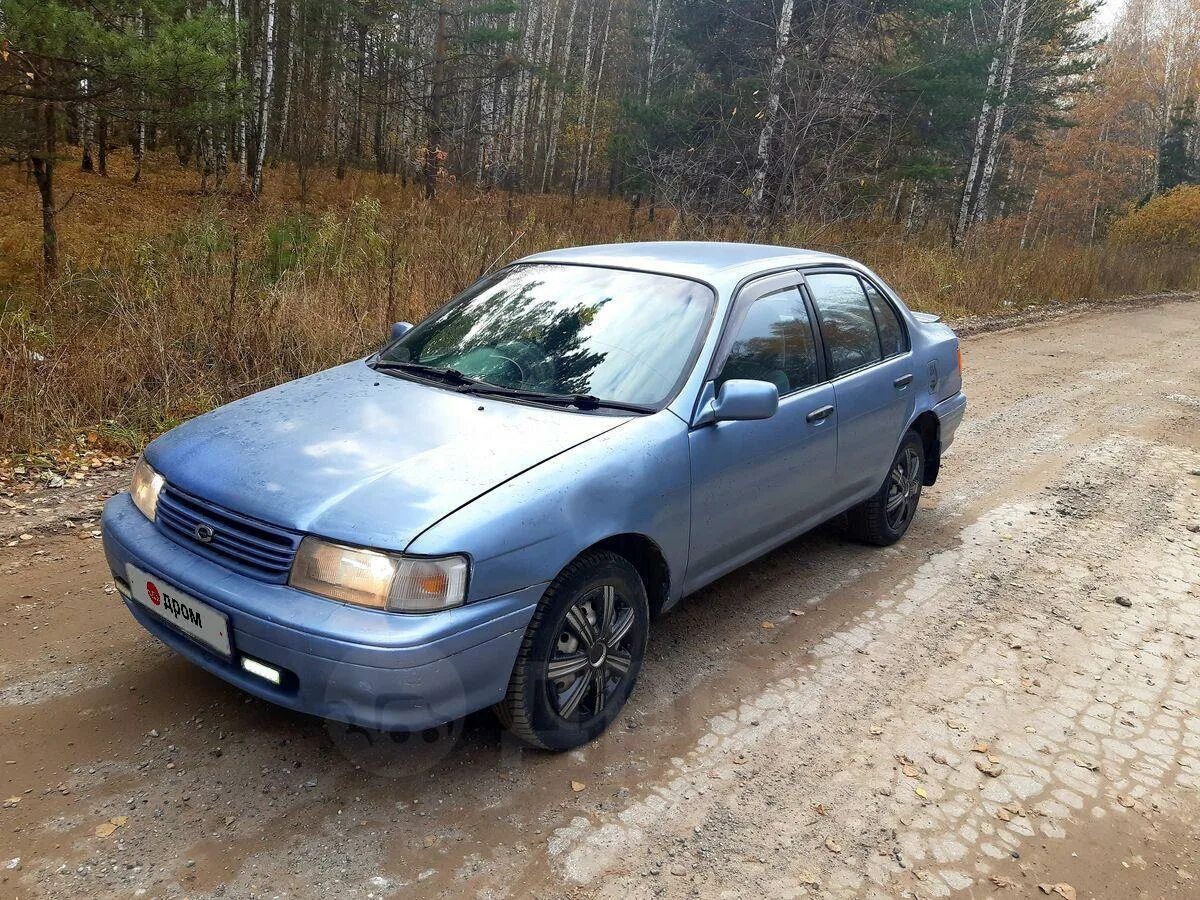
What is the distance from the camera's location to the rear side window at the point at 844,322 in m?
4.16

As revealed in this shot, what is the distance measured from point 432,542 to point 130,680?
1.65 m

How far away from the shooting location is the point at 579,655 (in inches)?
114

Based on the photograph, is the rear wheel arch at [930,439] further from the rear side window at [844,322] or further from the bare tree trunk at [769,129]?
the bare tree trunk at [769,129]

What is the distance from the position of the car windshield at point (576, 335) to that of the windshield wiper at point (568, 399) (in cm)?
3

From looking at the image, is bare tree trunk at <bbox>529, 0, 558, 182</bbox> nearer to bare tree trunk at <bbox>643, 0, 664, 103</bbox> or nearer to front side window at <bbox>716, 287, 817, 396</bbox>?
bare tree trunk at <bbox>643, 0, 664, 103</bbox>

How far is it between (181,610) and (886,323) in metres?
3.78

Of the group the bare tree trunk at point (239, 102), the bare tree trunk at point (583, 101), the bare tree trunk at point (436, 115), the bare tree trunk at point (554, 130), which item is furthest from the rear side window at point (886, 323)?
the bare tree trunk at point (554, 130)

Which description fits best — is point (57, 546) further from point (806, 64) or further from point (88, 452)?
point (806, 64)

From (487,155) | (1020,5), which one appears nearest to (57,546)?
(1020,5)

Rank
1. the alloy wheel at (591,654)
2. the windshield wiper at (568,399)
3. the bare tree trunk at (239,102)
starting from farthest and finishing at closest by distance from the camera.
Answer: the bare tree trunk at (239,102)
the windshield wiper at (568,399)
the alloy wheel at (591,654)

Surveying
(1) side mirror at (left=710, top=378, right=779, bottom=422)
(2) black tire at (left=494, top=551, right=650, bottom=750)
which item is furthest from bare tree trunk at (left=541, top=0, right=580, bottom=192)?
(2) black tire at (left=494, top=551, right=650, bottom=750)

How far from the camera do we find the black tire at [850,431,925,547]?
189 inches

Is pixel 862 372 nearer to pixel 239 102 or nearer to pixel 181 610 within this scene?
pixel 181 610

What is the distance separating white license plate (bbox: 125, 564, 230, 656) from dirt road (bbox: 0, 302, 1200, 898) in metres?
0.45
